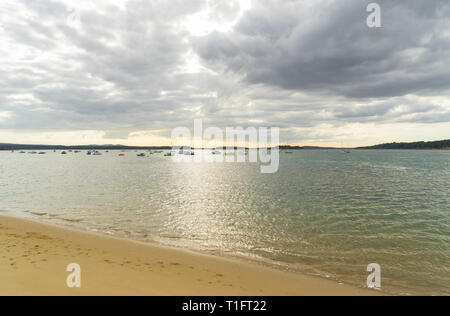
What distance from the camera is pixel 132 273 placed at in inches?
404

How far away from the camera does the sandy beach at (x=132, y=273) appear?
8.62 metres

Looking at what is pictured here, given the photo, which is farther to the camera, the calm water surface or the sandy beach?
the calm water surface

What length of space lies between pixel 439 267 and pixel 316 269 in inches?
263

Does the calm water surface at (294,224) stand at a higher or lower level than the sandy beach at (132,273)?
lower

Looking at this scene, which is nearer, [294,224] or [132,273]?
[132,273]

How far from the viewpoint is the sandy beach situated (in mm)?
8617

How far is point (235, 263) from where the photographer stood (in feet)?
41.8

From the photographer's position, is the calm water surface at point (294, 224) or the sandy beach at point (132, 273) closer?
the sandy beach at point (132, 273)

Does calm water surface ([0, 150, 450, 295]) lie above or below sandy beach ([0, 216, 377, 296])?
below

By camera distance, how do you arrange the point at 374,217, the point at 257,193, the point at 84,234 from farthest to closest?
the point at 257,193 < the point at 374,217 < the point at 84,234

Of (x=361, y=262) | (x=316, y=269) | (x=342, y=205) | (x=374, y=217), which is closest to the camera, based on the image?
(x=316, y=269)

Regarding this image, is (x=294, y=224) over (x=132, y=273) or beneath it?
beneath

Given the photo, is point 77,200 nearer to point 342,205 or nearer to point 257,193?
point 257,193
